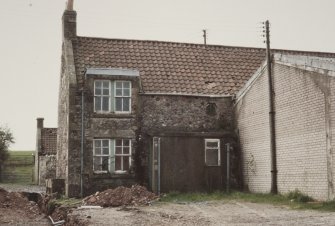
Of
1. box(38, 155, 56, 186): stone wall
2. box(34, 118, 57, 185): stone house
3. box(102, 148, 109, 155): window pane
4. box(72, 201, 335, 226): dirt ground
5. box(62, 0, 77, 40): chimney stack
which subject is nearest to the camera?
box(72, 201, 335, 226): dirt ground

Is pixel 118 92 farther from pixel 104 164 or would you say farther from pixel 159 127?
pixel 104 164

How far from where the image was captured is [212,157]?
23719 mm

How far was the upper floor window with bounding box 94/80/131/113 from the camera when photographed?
77.4 feet

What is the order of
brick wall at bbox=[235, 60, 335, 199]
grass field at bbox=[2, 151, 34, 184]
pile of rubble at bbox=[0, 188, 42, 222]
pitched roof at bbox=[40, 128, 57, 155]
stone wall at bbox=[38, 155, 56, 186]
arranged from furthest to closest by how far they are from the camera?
1. grass field at bbox=[2, 151, 34, 184]
2. pitched roof at bbox=[40, 128, 57, 155]
3. stone wall at bbox=[38, 155, 56, 186]
4. pile of rubble at bbox=[0, 188, 42, 222]
5. brick wall at bbox=[235, 60, 335, 199]

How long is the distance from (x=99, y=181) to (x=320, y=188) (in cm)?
1031

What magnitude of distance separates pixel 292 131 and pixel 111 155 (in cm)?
863

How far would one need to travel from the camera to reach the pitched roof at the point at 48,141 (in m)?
45.5

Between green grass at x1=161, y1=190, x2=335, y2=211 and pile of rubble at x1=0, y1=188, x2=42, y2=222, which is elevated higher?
green grass at x1=161, y1=190, x2=335, y2=211

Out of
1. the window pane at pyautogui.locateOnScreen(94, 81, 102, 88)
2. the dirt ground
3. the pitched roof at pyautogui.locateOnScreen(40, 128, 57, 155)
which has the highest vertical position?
the window pane at pyautogui.locateOnScreen(94, 81, 102, 88)

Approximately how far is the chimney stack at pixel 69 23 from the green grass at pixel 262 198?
34.8 ft

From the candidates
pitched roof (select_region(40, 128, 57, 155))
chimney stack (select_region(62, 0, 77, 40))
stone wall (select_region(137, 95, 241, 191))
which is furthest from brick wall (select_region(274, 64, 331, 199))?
pitched roof (select_region(40, 128, 57, 155))

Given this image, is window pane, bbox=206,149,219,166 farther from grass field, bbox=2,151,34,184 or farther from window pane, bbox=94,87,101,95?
grass field, bbox=2,151,34,184

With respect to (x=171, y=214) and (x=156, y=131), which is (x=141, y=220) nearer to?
(x=171, y=214)

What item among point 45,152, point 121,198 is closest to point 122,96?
point 121,198
